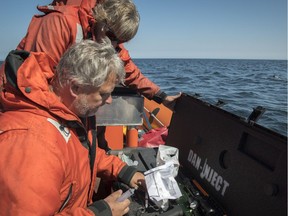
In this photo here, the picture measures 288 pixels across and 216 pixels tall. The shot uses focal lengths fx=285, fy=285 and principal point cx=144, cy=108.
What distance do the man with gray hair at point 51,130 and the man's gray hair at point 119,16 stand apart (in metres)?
0.77

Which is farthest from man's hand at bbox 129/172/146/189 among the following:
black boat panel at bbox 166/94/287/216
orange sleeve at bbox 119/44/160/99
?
orange sleeve at bbox 119/44/160/99

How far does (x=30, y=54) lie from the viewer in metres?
1.54

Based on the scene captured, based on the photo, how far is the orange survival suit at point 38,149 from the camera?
1.17m

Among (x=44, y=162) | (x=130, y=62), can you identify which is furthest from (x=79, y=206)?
(x=130, y=62)

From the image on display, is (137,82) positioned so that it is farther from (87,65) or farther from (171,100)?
(87,65)

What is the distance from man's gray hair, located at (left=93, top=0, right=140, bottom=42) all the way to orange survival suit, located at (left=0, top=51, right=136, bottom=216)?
0.81 meters

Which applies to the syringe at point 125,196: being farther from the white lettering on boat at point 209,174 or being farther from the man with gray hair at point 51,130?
the white lettering on boat at point 209,174

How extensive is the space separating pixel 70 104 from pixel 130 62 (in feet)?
4.97

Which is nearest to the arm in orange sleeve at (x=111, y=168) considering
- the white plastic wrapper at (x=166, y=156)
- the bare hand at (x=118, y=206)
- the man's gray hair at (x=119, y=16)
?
the white plastic wrapper at (x=166, y=156)

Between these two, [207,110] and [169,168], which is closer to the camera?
[169,168]

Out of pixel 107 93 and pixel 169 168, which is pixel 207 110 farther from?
pixel 107 93

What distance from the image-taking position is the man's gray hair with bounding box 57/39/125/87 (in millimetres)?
1494

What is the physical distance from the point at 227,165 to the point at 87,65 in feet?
3.36

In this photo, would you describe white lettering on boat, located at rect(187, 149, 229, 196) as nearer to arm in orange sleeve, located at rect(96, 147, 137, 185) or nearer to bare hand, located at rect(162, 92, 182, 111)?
arm in orange sleeve, located at rect(96, 147, 137, 185)
